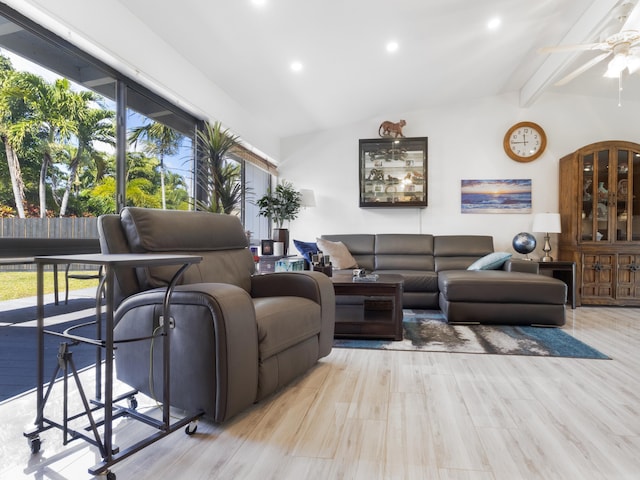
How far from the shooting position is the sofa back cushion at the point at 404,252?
4598 mm

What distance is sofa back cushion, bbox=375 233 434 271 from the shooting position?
460 cm

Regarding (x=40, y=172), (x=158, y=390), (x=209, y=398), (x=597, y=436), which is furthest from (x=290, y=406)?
(x=40, y=172)

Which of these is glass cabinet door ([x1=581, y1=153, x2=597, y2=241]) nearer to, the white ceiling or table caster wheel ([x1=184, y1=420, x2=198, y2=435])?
the white ceiling

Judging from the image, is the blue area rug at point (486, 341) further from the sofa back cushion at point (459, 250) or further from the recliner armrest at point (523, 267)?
the sofa back cushion at point (459, 250)

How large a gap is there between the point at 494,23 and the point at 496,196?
231 centimetres

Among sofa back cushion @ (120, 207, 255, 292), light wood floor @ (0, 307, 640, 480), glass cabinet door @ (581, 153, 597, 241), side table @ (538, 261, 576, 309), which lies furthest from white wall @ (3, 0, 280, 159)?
glass cabinet door @ (581, 153, 597, 241)

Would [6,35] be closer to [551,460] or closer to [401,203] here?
[551,460]

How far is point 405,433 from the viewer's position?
4.90ft

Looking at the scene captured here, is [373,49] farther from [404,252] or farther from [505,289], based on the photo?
[505,289]

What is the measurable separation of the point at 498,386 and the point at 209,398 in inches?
56.7

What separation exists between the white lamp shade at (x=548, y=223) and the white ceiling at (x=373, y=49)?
4.82 ft

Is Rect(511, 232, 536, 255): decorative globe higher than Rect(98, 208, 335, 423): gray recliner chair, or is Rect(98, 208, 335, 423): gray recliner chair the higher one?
Rect(511, 232, 536, 255): decorative globe

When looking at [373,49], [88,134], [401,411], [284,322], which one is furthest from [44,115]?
[373,49]

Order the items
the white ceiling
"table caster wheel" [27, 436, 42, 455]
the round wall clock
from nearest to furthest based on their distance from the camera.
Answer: "table caster wheel" [27, 436, 42, 455], the white ceiling, the round wall clock
